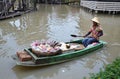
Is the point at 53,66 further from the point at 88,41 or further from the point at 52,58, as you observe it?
the point at 88,41

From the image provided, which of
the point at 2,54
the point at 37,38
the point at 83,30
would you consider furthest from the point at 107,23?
the point at 2,54

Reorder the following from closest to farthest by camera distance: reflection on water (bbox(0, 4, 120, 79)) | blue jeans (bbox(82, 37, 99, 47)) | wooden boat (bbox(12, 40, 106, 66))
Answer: wooden boat (bbox(12, 40, 106, 66)) → reflection on water (bbox(0, 4, 120, 79)) → blue jeans (bbox(82, 37, 99, 47))

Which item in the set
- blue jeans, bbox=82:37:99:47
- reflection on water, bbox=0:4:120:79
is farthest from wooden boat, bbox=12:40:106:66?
blue jeans, bbox=82:37:99:47

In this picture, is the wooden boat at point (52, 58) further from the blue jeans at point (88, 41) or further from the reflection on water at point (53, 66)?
the blue jeans at point (88, 41)

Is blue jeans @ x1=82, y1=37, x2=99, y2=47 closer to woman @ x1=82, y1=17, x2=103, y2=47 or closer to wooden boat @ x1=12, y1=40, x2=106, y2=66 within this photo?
woman @ x1=82, y1=17, x2=103, y2=47

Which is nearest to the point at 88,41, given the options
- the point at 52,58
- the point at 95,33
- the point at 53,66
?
the point at 95,33

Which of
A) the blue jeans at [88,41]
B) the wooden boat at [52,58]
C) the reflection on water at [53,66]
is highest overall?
the blue jeans at [88,41]

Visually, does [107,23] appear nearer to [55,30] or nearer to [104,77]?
[55,30]

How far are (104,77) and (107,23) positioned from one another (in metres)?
12.9

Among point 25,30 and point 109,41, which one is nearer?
point 109,41

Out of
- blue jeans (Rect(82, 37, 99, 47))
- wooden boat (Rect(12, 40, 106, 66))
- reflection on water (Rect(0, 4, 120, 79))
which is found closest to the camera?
wooden boat (Rect(12, 40, 106, 66))

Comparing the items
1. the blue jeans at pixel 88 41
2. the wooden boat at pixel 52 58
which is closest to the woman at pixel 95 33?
the blue jeans at pixel 88 41

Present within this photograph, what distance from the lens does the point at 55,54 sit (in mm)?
7379

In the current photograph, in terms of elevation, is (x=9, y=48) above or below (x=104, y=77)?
below
